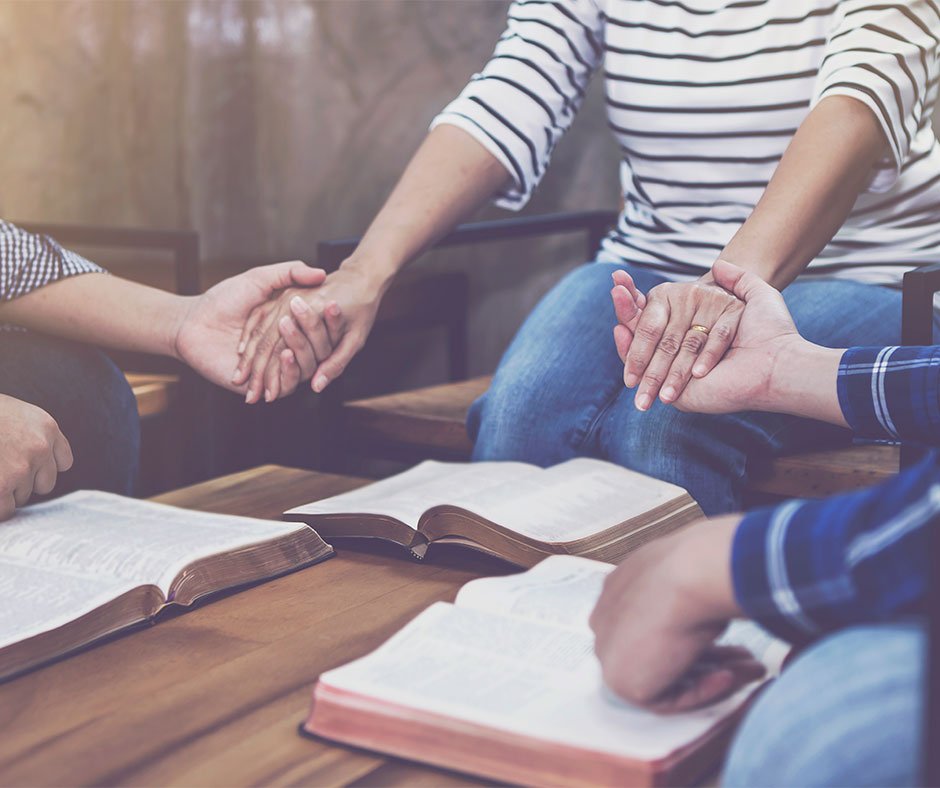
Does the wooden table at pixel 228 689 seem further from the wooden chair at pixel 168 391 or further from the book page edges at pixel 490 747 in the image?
the wooden chair at pixel 168 391

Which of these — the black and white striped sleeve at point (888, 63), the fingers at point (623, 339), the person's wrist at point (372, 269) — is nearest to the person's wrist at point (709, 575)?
the fingers at point (623, 339)

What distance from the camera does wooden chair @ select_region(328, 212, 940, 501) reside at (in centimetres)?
117

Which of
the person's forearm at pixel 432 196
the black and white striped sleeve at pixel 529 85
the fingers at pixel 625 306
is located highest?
the black and white striped sleeve at pixel 529 85

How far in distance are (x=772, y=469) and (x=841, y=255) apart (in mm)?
313

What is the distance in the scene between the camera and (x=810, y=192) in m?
1.15

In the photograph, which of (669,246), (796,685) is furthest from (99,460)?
(796,685)

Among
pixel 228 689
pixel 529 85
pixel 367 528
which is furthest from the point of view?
pixel 529 85

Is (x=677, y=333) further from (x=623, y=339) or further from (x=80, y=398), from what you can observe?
(x=80, y=398)

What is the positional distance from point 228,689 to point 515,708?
219 mm

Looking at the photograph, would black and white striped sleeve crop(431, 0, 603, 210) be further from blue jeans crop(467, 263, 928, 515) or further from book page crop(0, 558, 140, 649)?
book page crop(0, 558, 140, 649)

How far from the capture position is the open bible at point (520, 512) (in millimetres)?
914

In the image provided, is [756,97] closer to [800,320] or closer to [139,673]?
[800,320]

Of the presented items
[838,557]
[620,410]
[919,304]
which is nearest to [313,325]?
[620,410]

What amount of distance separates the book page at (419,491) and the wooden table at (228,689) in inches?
1.7
